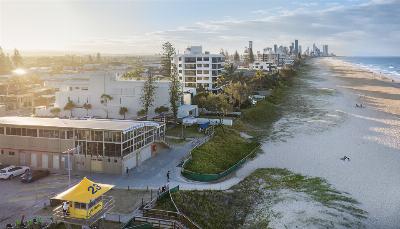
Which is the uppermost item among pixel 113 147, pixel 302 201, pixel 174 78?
pixel 174 78

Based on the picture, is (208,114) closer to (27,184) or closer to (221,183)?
(221,183)

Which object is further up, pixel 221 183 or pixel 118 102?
pixel 118 102

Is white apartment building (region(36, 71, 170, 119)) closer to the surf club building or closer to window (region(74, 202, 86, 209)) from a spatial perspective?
the surf club building

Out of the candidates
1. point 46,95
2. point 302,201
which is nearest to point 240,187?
point 302,201

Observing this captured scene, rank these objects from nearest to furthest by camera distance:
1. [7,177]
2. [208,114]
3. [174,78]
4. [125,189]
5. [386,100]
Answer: [125,189] → [7,177] → [174,78] → [208,114] → [386,100]

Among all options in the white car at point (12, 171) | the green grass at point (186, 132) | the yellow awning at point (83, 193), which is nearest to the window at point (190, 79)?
the green grass at point (186, 132)

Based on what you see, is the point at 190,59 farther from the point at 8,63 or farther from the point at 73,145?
the point at 8,63

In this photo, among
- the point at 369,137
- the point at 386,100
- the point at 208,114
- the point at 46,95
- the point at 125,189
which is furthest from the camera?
the point at 386,100

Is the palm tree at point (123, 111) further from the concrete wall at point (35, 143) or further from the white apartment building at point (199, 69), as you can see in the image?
the white apartment building at point (199, 69)
